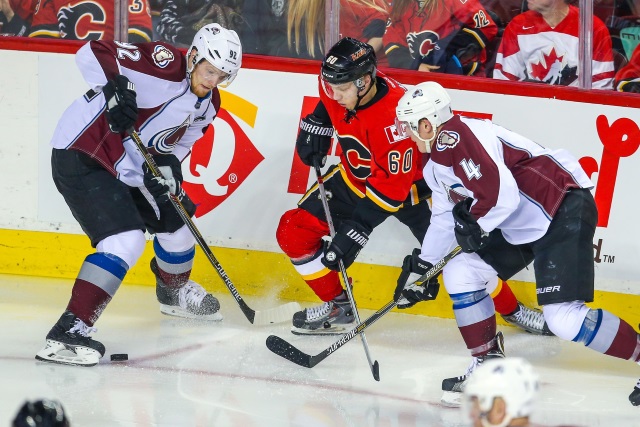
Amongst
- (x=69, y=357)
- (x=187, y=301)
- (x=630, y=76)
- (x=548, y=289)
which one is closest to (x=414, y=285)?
(x=548, y=289)

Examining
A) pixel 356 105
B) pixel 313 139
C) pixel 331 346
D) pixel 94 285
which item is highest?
pixel 356 105

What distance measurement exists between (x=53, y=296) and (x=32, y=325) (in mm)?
435

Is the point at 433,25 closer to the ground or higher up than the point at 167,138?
higher up

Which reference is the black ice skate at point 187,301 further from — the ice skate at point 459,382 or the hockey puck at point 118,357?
the ice skate at point 459,382

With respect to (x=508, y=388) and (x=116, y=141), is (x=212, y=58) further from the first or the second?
(x=508, y=388)

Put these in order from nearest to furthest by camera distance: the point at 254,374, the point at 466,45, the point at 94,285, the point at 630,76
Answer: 1. the point at 94,285
2. the point at 254,374
3. the point at 630,76
4. the point at 466,45

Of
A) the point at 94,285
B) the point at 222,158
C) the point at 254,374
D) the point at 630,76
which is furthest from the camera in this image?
the point at 222,158

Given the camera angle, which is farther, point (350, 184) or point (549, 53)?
point (549, 53)

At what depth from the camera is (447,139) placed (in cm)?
355

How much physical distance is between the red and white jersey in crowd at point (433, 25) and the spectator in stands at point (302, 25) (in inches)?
3.2

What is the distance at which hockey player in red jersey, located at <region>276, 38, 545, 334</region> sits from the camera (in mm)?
4062

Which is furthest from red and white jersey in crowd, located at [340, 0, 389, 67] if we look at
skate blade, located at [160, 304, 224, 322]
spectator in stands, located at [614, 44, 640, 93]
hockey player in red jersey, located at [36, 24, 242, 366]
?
skate blade, located at [160, 304, 224, 322]

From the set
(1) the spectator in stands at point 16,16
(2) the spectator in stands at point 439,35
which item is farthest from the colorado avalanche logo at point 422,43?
(1) the spectator in stands at point 16,16

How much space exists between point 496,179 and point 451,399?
2.71 feet
